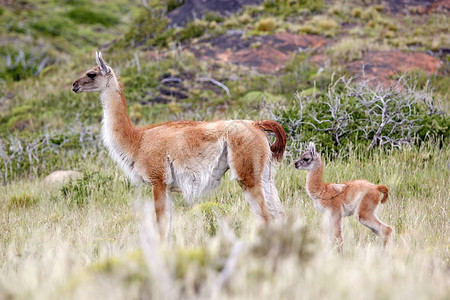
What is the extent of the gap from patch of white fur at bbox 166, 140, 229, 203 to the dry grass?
393 mm

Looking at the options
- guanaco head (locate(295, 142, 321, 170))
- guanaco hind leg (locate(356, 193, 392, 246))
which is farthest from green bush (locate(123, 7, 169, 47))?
guanaco hind leg (locate(356, 193, 392, 246))

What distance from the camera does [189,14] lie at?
2556 cm

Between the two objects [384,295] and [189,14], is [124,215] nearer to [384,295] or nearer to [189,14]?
[384,295]

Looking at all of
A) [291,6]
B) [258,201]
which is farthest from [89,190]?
[291,6]

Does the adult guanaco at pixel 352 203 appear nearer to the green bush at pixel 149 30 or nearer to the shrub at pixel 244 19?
the green bush at pixel 149 30

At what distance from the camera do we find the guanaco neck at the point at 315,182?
20.4ft

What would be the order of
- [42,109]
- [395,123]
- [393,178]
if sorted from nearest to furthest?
[393,178]
[395,123]
[42,109]

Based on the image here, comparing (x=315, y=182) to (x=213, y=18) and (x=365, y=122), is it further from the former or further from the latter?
(x=213, y=18)

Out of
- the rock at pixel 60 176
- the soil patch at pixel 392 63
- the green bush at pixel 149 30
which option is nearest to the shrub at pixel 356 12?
the soil patch at pixel 392 63

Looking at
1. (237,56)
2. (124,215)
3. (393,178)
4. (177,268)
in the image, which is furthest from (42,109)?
(177,268)

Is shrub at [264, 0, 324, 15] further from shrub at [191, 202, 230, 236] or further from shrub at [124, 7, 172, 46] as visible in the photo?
shrub at [191, 202, 230, 236]

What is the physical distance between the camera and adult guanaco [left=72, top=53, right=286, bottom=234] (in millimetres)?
6090


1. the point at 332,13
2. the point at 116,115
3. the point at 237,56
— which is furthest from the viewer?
the point at 332,13

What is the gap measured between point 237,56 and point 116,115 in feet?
44.2
